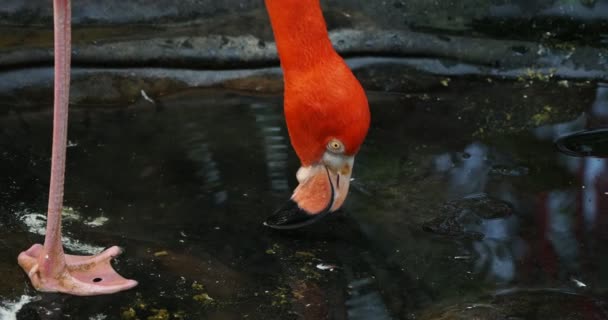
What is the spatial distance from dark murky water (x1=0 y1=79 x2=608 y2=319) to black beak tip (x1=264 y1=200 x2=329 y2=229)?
42 millimetres

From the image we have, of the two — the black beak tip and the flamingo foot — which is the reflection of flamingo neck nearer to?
the black beak tip

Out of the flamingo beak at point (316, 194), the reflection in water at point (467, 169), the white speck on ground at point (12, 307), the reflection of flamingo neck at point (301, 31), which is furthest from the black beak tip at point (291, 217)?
the white speck on ground at point (12, 307)

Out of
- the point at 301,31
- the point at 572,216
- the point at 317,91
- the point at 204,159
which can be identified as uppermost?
the point at 301,31

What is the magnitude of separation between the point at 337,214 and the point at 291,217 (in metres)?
0.26

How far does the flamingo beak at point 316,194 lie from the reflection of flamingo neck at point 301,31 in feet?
1.25

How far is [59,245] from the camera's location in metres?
3.25

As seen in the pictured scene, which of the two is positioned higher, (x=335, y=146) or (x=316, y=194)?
(x=335, y=146)

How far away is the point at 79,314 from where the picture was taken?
3.14 metres

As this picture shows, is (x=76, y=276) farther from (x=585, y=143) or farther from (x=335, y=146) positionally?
(x=585, y=143)

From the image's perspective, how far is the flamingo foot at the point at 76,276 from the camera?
10.7 feet

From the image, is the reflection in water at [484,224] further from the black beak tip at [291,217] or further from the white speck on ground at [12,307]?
the white speck on ground at [12,307]

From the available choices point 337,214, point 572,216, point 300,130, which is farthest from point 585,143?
point 300,130

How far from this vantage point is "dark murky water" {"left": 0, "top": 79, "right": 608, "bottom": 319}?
130 inches

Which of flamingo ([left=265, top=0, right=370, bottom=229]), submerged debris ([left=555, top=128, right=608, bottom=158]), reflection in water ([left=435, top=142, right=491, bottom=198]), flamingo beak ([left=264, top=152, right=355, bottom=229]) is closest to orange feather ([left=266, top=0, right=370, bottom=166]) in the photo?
flamingo ([left=265, top=0, right=370, bottom=229])
